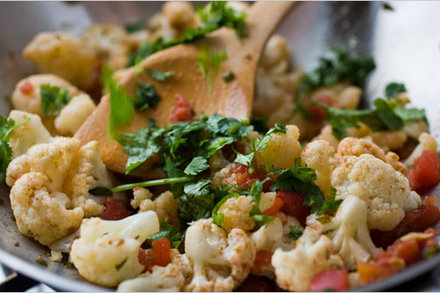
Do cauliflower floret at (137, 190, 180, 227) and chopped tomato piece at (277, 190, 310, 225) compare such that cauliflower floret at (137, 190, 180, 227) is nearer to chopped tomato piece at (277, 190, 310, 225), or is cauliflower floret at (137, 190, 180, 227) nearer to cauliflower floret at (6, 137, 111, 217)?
cauliflower floret at (6, 137, 111, 217)

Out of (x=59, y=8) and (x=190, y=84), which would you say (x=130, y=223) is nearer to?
(x=190, y=84)

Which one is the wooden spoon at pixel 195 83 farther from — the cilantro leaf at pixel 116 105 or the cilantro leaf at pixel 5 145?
the cilantro leaf at pixel 5 145

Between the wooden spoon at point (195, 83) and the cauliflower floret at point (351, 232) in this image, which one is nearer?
the cauliflower floret at point (351, 232)

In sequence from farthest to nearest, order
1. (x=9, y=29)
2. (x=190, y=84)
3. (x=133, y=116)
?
(x=9, y=29) → (x=190, y=84) → (x=133, y=116)

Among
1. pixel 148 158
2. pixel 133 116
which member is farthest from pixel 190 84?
pixel 148 158

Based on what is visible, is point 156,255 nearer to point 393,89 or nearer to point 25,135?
point 25,135

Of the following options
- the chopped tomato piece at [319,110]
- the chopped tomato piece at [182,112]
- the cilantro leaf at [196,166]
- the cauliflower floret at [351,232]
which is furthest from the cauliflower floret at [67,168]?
the chopped tomato piece at [319,110]

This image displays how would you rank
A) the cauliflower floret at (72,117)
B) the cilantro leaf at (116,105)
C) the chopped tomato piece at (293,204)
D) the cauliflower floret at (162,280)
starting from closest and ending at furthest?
the cauliflower floret at (162,280) → the chopped tomato piece at (293,204) → the cilantro leaf at (116,105) → the cauliflower floret at (72,117)
